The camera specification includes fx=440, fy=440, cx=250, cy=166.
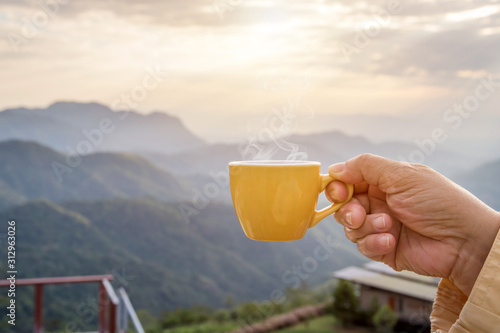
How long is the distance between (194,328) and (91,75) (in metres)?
4.35

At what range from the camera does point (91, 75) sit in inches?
283

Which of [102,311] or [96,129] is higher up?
[96,129]

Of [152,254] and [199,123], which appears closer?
[199,123]

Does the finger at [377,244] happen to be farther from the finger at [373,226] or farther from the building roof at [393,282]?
the building roof at [393,282]

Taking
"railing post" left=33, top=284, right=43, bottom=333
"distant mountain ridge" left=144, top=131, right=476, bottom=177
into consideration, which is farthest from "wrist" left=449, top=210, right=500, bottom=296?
"distant mountain ridge" left=144, top=131, right=476, bottom=177

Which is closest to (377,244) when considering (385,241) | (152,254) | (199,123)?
(385,241)

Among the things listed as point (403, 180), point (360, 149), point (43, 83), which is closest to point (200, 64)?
point (43, 83)

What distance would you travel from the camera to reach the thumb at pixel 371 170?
81cm

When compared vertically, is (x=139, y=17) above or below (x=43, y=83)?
above

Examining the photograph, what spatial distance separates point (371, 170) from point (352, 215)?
95 mm

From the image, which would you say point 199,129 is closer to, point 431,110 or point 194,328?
point 194,328

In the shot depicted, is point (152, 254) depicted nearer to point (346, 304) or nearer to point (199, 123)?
point (199, 123)

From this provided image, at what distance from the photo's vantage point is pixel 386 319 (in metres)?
4.70

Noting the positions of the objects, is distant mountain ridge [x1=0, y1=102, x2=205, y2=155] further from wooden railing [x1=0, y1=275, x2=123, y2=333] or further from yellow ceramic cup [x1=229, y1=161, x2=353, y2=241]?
yellow ceramic cup [x1=229, y1=161, x2=353, y2=241]
